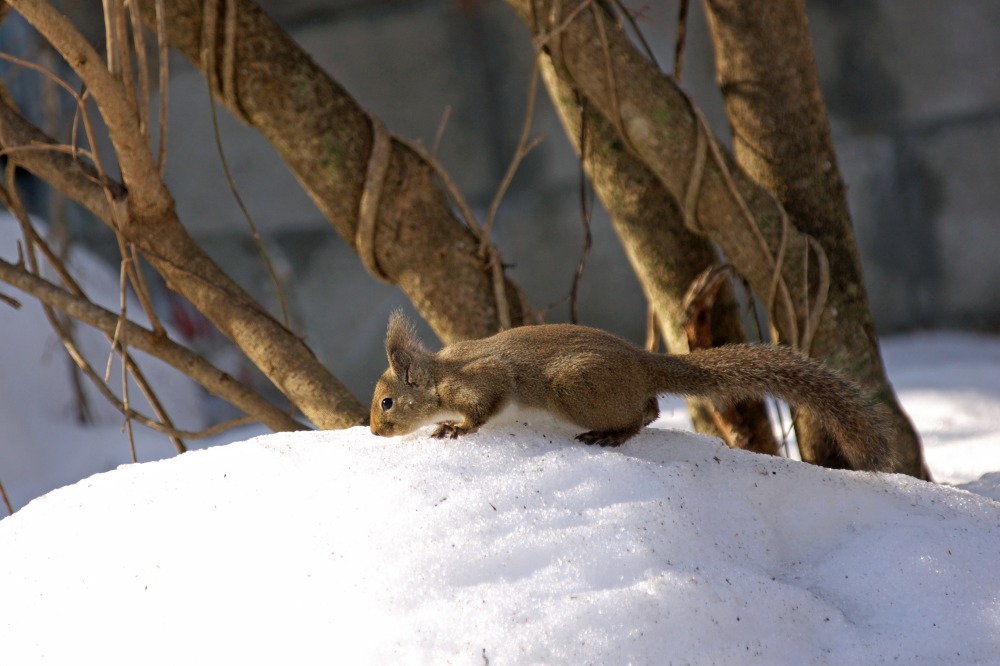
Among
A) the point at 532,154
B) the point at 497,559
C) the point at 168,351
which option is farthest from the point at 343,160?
the point at 532,154

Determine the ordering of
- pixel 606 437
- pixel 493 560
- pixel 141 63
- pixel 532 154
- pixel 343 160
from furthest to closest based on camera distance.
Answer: pixel 532 154, pixel 343 160, pixel 141 63, pixel 606 437, pixel 493 560

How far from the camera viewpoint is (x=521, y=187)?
427cm

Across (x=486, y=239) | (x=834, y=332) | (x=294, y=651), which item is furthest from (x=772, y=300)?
(x=294, y=651)

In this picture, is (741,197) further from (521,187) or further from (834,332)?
(521,187)

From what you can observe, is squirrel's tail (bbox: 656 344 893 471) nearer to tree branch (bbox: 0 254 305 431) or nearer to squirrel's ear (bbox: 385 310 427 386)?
squirrel's ear (bbox: 385 310 427 386)

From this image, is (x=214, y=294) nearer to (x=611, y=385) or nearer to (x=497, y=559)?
(x=611, y=385)

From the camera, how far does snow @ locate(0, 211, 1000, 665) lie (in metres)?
1.04

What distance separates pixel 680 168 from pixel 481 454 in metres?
0.74

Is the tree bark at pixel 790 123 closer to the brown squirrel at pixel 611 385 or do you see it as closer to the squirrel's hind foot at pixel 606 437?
the brown squirrel at pixel 611 385

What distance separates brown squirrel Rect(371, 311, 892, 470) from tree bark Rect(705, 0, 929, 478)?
0.39 m

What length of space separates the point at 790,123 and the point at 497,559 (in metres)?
1.16

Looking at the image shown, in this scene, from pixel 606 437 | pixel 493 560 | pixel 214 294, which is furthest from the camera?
pixel 214 294

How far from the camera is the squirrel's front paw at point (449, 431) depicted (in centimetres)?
149

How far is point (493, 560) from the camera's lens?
1105 mm
